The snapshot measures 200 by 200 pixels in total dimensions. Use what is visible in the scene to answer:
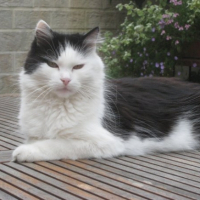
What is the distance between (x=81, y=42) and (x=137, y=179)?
0.85 m

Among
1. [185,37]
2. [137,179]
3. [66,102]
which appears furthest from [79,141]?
Answer: [185,37]

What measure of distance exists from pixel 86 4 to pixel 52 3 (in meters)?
0.43

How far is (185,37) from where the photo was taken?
14.2ft

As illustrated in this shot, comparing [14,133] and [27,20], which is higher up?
[27,20]

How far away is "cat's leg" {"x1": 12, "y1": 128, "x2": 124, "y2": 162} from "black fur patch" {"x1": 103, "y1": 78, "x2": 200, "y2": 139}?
0.10 metres

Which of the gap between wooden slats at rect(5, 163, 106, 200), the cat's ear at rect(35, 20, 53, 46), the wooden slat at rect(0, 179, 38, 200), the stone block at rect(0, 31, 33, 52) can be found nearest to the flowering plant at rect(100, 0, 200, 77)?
the stone block at rect(0, 31, 33, 52)

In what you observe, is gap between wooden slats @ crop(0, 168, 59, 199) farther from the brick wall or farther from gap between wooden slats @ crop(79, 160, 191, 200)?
the brick wall

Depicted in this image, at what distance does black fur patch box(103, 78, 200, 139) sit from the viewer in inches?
101

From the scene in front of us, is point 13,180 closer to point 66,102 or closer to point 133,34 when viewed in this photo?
Result: point 66,102

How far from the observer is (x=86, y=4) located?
5.34m

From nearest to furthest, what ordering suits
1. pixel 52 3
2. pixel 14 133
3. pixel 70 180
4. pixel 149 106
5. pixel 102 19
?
pixel 70 180
pixel 149 106
pixel 14 133
pixel 52 3
pixel 102 19

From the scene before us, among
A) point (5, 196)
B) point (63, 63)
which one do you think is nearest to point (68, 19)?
point (63, 63)

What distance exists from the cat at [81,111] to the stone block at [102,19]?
2.83 m

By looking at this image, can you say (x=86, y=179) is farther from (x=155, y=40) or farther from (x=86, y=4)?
(x=86, y=4)
